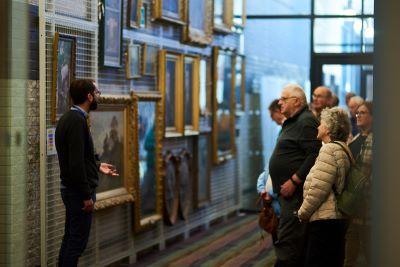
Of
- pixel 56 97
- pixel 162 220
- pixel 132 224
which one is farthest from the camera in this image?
pixel 162 220

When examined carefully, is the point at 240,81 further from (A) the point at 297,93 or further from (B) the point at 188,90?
(A) the point at 297,93

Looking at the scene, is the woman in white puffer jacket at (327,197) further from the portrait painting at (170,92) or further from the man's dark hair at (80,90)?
the portrait painting at (170,92)

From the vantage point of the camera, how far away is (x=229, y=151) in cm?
1115

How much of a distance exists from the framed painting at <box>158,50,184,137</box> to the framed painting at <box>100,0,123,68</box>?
1.16 meters

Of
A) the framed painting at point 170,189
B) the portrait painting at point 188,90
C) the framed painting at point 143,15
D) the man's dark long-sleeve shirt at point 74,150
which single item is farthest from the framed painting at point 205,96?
the man's dark long-sleeve shirt at point 74,150

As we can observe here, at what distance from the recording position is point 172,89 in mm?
9047

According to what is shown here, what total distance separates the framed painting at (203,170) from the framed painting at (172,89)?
2.55 feet

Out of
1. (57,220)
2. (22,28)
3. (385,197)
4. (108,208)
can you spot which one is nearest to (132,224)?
(108,208)

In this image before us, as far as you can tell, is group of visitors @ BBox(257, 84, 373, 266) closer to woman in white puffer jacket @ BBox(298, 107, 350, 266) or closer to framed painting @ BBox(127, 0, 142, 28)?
woman in white puffer jacket @ BBox(298, 107, 350, 266)

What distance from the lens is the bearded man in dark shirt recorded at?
21.2 ft

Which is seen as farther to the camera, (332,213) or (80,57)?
(80,57)

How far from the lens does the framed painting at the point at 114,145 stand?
23.7 feet

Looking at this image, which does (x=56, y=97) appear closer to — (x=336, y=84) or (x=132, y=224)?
(x=132, y=224)

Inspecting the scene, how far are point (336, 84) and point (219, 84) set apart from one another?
73.6 inches
